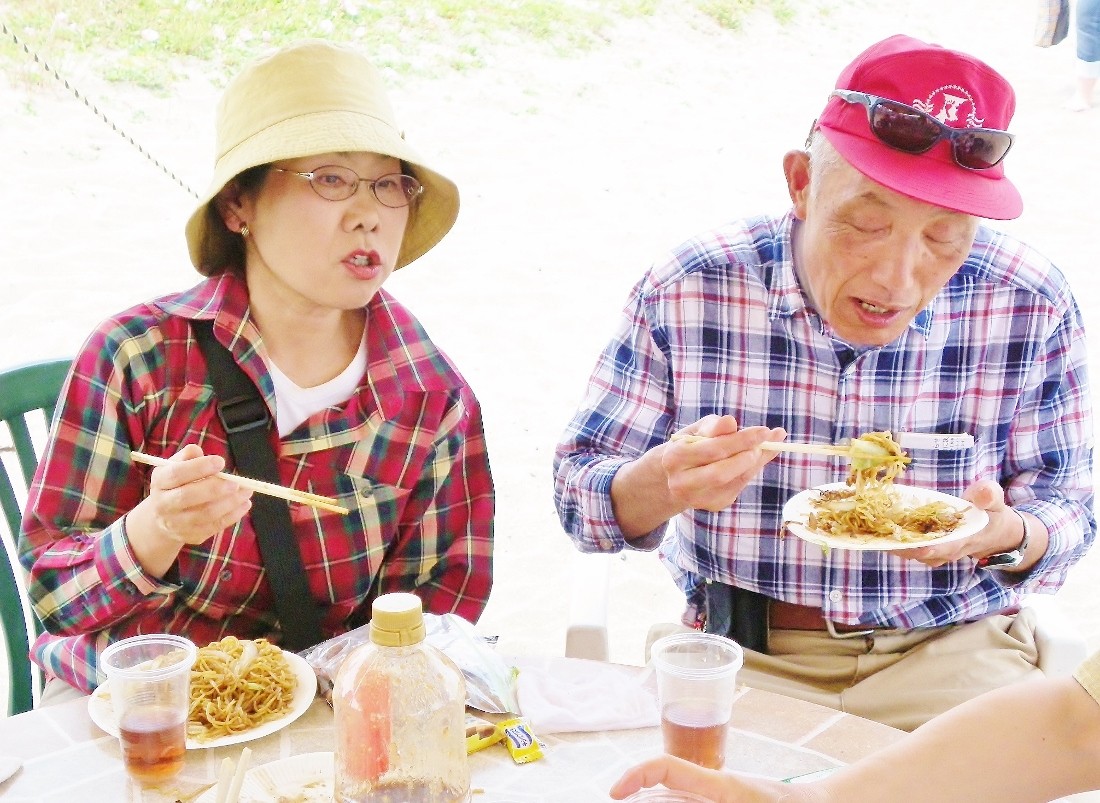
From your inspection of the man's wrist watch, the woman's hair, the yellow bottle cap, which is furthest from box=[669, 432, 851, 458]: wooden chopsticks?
the woman's hair

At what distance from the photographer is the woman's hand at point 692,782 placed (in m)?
1.43

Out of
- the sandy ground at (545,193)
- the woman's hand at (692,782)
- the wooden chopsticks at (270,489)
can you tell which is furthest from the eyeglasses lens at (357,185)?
the sandy ground at (545,193)

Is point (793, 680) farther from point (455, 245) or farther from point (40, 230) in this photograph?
point (40, 230)

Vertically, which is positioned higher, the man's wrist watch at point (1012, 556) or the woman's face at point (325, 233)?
the woman's face at point (325, 233)

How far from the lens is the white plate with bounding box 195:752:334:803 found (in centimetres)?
158

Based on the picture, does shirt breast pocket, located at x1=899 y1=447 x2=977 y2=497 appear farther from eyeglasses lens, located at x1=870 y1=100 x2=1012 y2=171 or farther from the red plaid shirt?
the red plaid shirt

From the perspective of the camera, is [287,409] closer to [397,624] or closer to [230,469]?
[230,469]

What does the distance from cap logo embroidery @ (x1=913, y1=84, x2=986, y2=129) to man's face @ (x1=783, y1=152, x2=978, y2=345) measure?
0.60 ft

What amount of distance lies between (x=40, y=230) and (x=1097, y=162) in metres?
9.52

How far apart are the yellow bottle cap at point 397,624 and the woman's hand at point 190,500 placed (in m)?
0.62

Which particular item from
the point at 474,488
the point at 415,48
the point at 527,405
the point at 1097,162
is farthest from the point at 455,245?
the point at 474,488

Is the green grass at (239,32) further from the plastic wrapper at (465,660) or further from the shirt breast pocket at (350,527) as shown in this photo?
the plastic wrapper at (465,660)

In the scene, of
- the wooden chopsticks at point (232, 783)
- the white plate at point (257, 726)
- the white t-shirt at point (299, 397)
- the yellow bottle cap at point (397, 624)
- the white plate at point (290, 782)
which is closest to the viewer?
the yellow bottle cap at point (397, 624)

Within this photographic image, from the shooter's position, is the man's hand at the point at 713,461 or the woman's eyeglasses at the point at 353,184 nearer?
the man's hand at the point at 713,461
